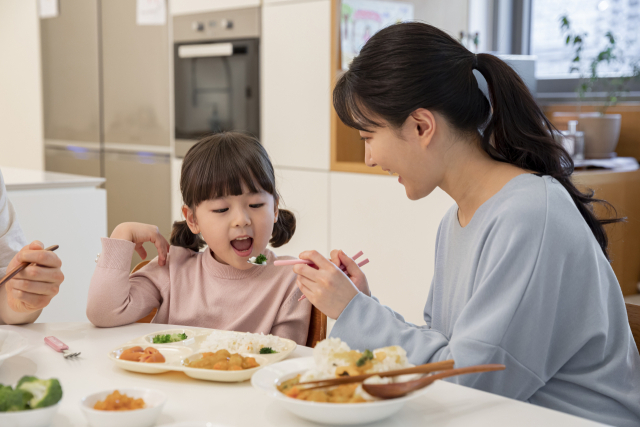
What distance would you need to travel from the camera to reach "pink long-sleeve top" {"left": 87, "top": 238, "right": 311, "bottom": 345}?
136 cm

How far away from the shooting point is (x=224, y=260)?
4.86 feet

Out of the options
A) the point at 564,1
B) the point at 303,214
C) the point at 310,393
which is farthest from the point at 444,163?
the point at 564,1

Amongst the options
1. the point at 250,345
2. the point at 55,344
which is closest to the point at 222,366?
the point at 250,345

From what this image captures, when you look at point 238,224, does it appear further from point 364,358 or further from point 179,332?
point 364,358

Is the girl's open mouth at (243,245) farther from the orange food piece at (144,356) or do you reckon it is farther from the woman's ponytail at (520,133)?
the woman's ponytail at (520,133)

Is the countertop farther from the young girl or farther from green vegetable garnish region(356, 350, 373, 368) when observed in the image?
green vegetable garnish region(356, 350, 373, 368)

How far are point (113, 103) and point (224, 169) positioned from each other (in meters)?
2.66

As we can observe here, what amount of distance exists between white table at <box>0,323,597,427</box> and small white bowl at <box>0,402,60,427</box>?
0.05 meters

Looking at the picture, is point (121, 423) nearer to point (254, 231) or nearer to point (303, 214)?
point (254, 231)

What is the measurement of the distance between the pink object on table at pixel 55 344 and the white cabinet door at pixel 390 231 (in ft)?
5.42

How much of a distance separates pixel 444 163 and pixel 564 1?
2.08 metres

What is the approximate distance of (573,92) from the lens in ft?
9.39

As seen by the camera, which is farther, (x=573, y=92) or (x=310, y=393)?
(x=573, y=92)

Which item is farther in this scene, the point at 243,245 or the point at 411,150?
the point at 243,245
